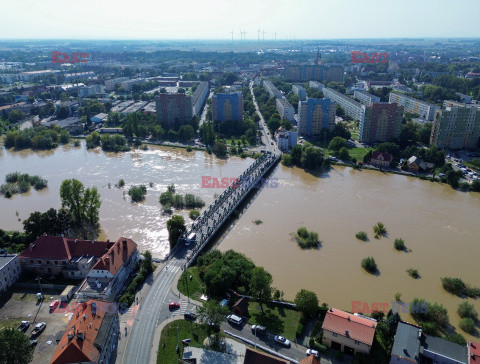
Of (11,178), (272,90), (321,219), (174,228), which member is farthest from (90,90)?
(321,219)

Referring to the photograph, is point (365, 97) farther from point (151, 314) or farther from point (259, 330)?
point (151, 314)

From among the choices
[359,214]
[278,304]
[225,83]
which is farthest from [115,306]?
[225,83]

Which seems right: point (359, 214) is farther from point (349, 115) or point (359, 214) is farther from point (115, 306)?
point (349, 115)

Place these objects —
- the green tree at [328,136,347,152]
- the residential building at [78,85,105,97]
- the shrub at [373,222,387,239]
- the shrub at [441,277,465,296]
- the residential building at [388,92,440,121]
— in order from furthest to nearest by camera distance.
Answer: the residential building at [78,85,105,97]
the residential building at [388,92,440,121]
the green tree at [328,136,347,152]
the shrub at [373,222,387,239]
the shrub at [441,277,465,296]

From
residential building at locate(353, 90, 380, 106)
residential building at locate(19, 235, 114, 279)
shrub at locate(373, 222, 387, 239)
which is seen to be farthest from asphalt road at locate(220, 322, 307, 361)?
residential building at locate(353, 90, 380, 106)

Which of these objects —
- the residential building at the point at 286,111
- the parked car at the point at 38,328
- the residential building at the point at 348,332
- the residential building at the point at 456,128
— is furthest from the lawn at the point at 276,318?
the residential building at the point at 286,111

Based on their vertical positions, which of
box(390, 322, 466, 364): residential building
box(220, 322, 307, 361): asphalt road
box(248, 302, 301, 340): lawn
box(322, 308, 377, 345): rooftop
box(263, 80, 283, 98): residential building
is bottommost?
box(248, 302, 301, 340): lawn

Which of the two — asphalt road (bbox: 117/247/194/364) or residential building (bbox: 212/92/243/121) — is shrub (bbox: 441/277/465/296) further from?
residential building (bbox: 212/92/243/121)

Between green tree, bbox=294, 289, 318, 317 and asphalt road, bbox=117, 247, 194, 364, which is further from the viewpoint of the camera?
green tree, bbox=294, 289, 318, 317

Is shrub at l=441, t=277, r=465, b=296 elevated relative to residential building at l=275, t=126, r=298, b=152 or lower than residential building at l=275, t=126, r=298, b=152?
lower
